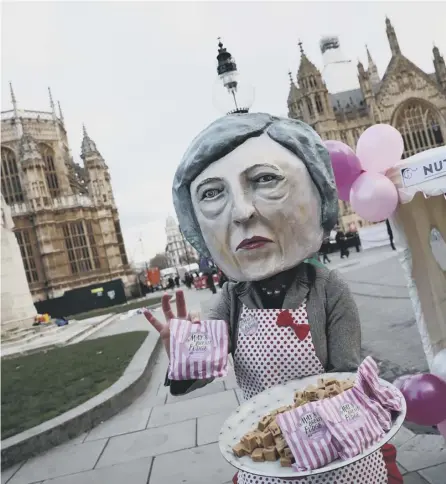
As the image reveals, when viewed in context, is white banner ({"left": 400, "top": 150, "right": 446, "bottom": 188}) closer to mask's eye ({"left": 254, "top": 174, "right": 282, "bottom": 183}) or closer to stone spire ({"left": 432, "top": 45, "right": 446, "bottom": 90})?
mask's eye ({"left": 254, "top": 174, "right": 282, "bottom": 183})

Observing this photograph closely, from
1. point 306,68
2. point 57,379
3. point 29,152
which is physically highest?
point 306,68

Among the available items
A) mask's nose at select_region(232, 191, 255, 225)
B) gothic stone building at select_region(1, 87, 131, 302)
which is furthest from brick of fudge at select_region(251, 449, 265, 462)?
gothic stone building at select_region(1, 87, 131, 302)

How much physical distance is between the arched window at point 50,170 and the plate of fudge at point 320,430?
38.0m

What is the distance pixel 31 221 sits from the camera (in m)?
33.9

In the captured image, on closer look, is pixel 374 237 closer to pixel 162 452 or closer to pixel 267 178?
pixel 162 452

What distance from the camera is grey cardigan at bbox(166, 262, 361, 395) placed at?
6.47 ft

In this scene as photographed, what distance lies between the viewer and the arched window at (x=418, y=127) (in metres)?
46.4

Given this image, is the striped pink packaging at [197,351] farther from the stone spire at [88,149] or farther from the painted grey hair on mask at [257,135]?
the stone spire at [88,149]

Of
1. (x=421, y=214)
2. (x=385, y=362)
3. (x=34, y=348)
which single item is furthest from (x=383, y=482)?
(x=34, y=348)

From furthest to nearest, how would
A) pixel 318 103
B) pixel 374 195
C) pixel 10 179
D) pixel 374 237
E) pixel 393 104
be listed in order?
pixel 318 103 → pixel 393 104 → pixel 10 179 → pixel 374 237 → pixel 374 195

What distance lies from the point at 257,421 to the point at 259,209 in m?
0.83

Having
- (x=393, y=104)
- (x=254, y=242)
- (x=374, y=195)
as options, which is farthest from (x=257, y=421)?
(x=393, y=104)

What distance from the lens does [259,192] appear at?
191cm

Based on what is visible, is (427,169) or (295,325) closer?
(295,325)
